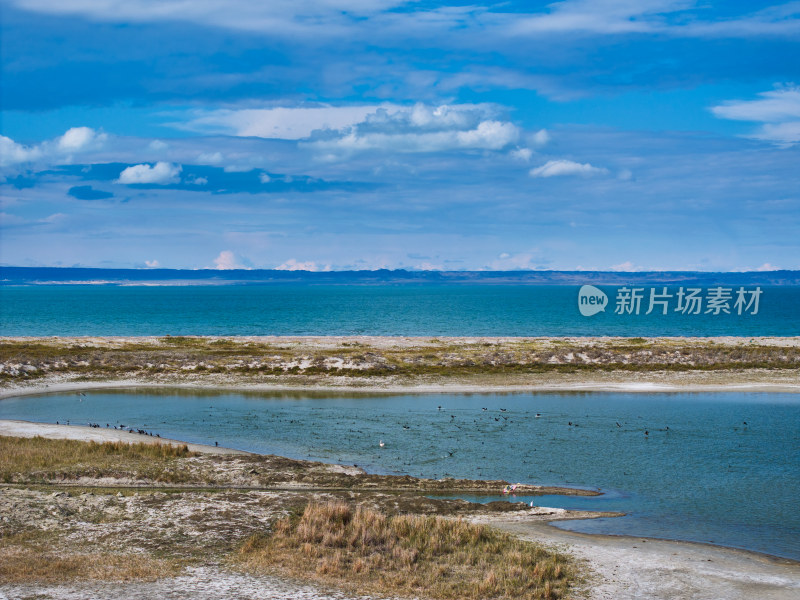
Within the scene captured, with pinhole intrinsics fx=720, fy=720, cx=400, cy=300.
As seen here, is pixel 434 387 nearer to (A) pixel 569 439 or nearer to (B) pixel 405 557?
(A) pixel 569 439

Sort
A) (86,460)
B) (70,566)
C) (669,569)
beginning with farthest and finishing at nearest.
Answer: (86,460) → (669,569) → (70,566)

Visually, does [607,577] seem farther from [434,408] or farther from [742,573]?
[434,408]

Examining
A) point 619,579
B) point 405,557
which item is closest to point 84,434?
point 405,557

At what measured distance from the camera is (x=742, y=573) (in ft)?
69.5

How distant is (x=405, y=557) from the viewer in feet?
70.4

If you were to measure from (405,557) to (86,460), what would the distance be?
1857 cm

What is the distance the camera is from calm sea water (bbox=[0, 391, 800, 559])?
27578 millimetres

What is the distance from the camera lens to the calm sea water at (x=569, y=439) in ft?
90.5

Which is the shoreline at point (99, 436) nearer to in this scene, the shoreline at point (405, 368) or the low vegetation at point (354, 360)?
the shoreline at point (405, 368)

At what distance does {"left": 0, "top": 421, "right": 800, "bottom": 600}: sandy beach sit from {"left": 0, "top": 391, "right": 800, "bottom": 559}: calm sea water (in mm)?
1518

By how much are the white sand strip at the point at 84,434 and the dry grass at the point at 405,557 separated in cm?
1449

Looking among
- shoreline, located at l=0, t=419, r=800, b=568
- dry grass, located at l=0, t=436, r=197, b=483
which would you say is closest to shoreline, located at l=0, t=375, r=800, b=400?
shoreline, located at l=0, t=419, r=800, b=568

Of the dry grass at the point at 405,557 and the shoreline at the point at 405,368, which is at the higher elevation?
the shoreline at the point at 405,368

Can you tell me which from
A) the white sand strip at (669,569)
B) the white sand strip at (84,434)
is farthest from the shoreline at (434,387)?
the white sand strip at (669,569)
